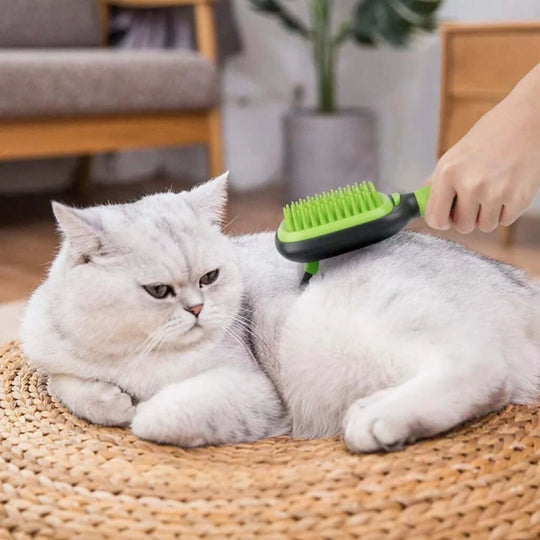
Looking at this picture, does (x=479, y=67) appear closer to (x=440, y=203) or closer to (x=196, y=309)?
(x=440, y=203)

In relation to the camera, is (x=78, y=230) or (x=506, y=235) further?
(x=506, y=235)

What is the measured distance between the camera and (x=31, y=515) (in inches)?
34.6

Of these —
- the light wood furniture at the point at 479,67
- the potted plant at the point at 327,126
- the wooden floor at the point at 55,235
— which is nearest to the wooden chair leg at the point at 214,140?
the wooden floor at the point at 55,235

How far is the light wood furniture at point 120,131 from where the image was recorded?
2.65m

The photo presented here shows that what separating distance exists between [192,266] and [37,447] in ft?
1.05

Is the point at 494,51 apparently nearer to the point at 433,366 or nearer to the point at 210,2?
the point at 210,2

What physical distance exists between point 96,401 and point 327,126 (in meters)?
2.38

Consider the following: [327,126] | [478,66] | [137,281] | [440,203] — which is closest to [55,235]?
[327,126]

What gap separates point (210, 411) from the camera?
983 mm

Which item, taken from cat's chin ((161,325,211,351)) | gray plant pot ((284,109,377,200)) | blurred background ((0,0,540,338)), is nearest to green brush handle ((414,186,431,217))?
cat's chin ((161,325,211,351))

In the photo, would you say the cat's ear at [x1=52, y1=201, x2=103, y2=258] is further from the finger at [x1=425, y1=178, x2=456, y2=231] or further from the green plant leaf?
the green plant leaf

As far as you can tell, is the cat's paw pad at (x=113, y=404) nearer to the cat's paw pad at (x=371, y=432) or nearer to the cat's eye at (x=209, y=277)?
the cat's eye at (x=209, y=277)

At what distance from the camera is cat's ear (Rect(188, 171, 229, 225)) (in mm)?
1093

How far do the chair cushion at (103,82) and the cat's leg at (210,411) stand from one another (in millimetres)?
1858
